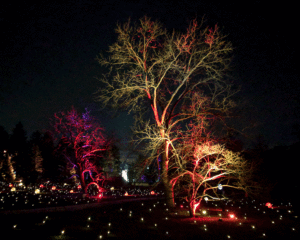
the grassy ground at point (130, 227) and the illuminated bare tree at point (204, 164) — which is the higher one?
the illuminated bare tree at point (204, 164)

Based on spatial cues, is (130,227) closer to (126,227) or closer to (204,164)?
(126,227)

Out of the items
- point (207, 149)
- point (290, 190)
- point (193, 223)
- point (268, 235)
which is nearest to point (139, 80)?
point (207, 149)

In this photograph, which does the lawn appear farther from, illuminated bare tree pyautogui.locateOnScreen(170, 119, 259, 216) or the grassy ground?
illuminated bare tree pyautogui.locateOnScreen(170, 119, 259, 216)

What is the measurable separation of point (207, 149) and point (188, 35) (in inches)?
202

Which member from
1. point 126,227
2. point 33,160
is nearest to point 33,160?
point 33,160

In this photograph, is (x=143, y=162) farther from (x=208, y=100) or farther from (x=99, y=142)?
(x=99, y=142)

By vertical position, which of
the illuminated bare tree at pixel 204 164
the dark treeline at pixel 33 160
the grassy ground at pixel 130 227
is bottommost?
the grassy ground at pixel 130 227

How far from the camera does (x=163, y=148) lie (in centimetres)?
1039

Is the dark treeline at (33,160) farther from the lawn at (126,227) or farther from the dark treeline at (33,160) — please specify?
the lawn at (126,227)

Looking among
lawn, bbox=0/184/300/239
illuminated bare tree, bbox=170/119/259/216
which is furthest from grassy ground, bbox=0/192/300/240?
illuminated bare tree, bbox=170/119/259/216

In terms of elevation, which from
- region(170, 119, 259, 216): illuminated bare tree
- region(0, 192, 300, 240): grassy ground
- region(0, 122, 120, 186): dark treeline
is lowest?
region(0, 192, 300, 240): grassy ground

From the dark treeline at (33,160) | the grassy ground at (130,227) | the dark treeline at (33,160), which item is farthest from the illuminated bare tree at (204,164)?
the dark treeline at (33,160)

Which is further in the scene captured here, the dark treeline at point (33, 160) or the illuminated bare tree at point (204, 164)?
the dark treeline at point (33, 160)

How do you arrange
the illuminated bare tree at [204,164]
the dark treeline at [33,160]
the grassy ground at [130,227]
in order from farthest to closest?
the dark treeline at [33,160] → the illuminated bare tree at [204,164] → the grassy ground at [130,227]
